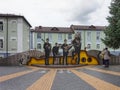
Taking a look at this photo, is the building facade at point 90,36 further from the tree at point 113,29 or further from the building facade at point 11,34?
the tree at point 113,29

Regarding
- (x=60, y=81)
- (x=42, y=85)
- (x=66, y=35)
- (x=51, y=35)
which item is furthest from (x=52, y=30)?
(x=42, y=85)

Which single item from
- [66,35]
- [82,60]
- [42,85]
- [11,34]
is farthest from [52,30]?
[42,85]

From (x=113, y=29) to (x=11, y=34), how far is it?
28600 mm

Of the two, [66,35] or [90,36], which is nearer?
[66,35]

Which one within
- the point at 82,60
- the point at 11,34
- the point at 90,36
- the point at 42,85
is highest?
the point at 90,36

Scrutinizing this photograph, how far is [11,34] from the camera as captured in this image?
67688 mm

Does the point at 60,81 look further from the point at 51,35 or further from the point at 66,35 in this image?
the point at 51,35

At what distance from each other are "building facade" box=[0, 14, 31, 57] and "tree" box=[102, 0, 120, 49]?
84.6 feet

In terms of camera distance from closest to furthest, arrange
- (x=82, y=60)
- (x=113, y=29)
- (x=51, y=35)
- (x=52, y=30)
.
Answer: (x=82, y=60) < (x=113, y=29) < (x=51, y=35) < (x=52, y=30)

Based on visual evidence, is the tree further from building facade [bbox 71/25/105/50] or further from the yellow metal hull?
building facade [bbox 71/25/105/50]

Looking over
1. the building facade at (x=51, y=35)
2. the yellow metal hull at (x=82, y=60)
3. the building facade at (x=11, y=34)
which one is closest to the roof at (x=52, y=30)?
the building facade at (x=51, y=35)

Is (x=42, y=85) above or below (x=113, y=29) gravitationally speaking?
below

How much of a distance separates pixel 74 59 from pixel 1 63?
8750 mm

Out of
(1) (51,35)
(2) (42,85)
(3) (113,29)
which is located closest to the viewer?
(2) (42,85)
